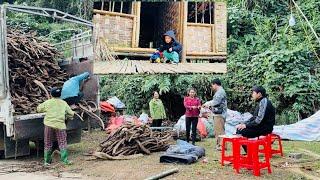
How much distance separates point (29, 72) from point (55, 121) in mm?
1585

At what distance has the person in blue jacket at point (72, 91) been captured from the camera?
27.7ft

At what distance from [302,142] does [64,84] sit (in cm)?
545

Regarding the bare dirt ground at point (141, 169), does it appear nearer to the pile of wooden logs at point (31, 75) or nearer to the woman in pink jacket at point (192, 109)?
the woman in pink jacket at point (192, 109)

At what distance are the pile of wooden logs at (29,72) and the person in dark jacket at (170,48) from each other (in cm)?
219

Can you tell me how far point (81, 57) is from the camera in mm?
9438

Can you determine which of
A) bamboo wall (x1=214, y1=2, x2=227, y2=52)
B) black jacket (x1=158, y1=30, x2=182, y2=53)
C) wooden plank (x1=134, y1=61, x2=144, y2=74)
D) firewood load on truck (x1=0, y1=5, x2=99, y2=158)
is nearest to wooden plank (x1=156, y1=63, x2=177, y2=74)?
black jacket (x1=158, y1=30, x2=182, y2=53)

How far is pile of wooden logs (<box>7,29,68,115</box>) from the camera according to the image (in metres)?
8.32

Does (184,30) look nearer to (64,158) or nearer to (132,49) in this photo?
(132,49)

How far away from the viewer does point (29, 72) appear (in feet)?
28.9

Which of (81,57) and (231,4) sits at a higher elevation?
(231,4)

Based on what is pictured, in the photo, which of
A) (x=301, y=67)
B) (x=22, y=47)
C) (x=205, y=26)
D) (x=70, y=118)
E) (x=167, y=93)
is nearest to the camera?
(x=70, y=118)

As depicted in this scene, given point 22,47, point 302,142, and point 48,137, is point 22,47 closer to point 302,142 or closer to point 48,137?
point 48,137

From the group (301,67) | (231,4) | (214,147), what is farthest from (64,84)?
(231,4)

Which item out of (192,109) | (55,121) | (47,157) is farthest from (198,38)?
(47,157)
